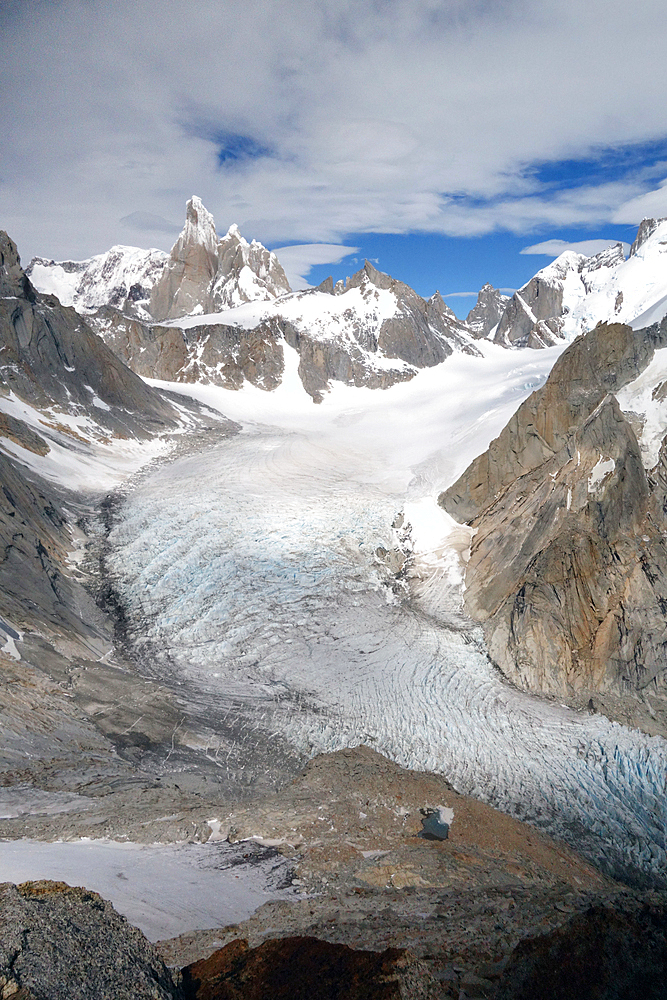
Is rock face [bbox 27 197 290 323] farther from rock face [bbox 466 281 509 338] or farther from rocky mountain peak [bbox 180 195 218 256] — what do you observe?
rock face [bbox 466 281 509 338]

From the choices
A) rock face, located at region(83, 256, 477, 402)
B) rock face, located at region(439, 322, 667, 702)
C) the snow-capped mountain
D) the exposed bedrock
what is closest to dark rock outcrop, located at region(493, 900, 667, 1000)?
rock face, located at region(439, 322, 667, 702)

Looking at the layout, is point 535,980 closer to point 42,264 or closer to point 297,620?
point 297,620

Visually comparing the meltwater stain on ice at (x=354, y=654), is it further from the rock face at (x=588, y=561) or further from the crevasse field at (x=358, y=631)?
the rock face at (x=588, y=561)

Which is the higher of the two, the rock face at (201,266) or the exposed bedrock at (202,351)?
the rock face at (201,266)

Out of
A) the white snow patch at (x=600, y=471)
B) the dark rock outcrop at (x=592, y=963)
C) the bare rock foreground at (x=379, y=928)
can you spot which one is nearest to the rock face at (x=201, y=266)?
the white snow patch at (x=600, y=471)

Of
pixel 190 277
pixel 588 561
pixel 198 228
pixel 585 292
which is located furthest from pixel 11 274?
pixel 585 292

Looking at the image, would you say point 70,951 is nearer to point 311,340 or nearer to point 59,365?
point 59,365
